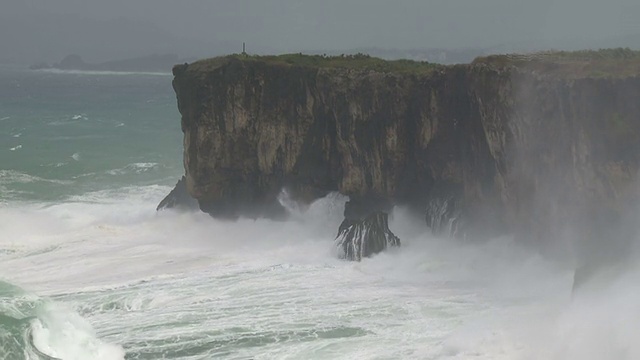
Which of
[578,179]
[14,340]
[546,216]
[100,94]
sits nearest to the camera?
[14,340]

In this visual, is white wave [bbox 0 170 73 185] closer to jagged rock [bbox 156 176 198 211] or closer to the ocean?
the ocean

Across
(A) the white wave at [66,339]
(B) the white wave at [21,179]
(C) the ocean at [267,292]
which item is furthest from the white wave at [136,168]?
(A) the white wave at [66,339]

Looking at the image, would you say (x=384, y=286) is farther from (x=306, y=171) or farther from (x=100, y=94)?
(x=100, y=94)

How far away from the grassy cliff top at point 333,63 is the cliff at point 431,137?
0.41 ft

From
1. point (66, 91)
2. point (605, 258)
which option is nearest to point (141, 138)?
point (605, 258)

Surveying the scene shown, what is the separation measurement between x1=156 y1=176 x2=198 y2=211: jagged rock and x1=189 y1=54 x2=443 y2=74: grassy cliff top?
6.69m

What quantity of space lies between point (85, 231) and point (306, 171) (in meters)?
10.8

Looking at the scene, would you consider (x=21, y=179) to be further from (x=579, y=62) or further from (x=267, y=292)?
(x=579, y=62)

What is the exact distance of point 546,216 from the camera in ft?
98.7

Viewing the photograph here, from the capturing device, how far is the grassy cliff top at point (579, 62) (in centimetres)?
2814

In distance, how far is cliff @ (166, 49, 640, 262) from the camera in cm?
2791

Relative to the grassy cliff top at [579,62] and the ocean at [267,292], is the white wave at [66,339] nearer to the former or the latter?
the ocean at [267,292]

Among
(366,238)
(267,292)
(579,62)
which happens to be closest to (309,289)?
(267,292)

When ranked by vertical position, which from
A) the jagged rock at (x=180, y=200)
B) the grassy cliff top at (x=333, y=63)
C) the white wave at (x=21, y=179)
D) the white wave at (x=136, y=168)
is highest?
the grassy cliff top at (x=333, y=63)
